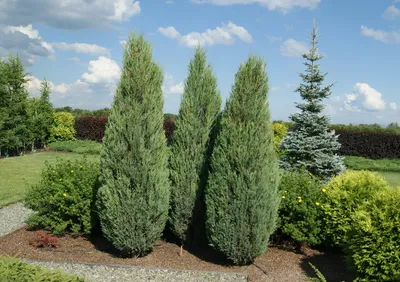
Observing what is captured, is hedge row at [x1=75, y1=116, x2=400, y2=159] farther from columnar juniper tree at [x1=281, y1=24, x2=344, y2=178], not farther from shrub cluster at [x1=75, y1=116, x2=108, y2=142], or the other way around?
columnar juniper tree at [x1=281, y1=24, x2=344, y2=178]

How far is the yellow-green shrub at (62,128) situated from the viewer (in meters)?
24.6

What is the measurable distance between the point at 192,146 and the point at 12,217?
16.7 ft

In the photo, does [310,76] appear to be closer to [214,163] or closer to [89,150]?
[214,163]

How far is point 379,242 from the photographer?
4430 millimetres

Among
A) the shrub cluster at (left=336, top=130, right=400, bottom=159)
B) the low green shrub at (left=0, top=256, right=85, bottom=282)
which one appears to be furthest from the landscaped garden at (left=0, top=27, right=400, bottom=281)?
the shrub cluster at (left=336, top=130, right=400, bottom=159)

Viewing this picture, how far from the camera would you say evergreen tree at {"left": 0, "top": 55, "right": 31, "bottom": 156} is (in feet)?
64.1

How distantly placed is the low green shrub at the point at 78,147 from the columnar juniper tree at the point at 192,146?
16463 mm

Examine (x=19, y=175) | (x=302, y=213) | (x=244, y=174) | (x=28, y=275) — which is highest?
(x=244, y=174)

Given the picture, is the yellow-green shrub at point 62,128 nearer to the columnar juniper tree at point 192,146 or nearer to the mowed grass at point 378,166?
the mowed grass at point 378,166

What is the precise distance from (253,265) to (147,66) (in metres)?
3.30

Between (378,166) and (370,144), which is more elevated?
(370,144)

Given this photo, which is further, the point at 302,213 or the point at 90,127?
the point at 90,127

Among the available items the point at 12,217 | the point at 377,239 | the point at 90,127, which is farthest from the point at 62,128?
the point at 377,239

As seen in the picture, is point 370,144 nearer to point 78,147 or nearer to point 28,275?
point 78,147
